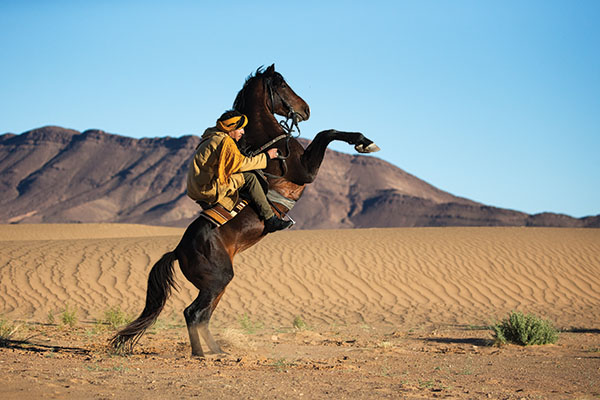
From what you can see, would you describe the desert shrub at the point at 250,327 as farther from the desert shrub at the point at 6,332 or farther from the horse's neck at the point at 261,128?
the horse's neck at the point at 261,128

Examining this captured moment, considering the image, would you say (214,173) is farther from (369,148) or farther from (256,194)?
(369,148)

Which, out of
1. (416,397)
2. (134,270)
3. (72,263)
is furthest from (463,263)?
(416,397)

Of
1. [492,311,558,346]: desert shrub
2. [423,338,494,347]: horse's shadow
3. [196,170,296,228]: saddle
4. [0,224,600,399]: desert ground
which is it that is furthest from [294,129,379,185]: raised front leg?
[423,338,494,347]: horse's shadow

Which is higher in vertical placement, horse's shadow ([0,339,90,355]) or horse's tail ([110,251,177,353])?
horse's tail ([110,251,177,353])

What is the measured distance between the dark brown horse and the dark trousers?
15cm

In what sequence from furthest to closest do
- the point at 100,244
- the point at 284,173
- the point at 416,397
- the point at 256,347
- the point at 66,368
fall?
the point at 100,244 → the point at 256,347 → the point at 284,173 → the point at 66,368 → the point at 416,397

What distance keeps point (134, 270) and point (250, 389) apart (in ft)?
44.0

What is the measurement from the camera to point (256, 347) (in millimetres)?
9281

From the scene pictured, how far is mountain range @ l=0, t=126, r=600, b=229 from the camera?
119 m

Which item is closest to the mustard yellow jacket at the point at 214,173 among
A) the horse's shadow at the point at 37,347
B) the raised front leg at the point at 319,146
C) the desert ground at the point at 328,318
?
the raised front leg at the point at 319,146

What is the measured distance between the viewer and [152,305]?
7.86m

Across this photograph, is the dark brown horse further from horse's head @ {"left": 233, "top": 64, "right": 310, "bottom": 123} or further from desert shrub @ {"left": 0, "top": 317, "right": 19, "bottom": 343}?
desert shrub @ {"left": 0, "top": 317, "right": 19, "bottom": 343}

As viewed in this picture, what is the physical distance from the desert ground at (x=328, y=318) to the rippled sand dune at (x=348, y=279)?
0.20 ft

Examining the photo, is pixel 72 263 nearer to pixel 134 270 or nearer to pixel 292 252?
pixel 134 270
